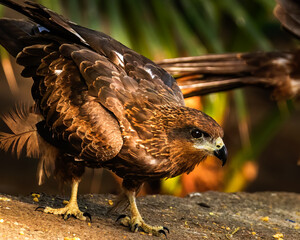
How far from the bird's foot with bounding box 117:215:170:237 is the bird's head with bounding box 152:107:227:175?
499 mm

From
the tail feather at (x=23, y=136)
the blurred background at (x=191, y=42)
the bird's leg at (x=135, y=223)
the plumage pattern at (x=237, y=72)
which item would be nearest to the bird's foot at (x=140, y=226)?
the bird's leg at (x=135, y=223)

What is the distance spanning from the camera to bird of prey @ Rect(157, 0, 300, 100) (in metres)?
5.78

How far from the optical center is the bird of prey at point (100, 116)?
166 inches

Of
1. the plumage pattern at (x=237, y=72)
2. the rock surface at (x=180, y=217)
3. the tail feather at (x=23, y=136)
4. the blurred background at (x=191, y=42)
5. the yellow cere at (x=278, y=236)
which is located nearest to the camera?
the rock surface at (x=180, y=217)

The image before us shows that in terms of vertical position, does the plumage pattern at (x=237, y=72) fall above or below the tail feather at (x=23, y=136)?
above

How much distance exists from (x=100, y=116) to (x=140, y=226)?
95 centimetres

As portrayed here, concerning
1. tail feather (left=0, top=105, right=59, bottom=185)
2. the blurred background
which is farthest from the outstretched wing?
the blurred background

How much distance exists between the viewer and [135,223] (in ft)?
14.8

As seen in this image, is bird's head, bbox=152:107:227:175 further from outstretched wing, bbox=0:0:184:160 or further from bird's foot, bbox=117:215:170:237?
bird's foot, bbox=117:215:170:237

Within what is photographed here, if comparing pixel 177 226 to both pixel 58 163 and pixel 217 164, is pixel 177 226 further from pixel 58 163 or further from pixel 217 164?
pixel 217 164

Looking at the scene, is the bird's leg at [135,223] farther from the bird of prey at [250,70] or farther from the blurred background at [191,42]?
the bird of prey at [250,70]

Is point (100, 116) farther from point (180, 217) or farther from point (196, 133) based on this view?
point (180, 217)

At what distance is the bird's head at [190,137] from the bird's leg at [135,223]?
496 mm

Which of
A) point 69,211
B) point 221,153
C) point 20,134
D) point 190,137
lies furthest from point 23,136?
point 221,153
